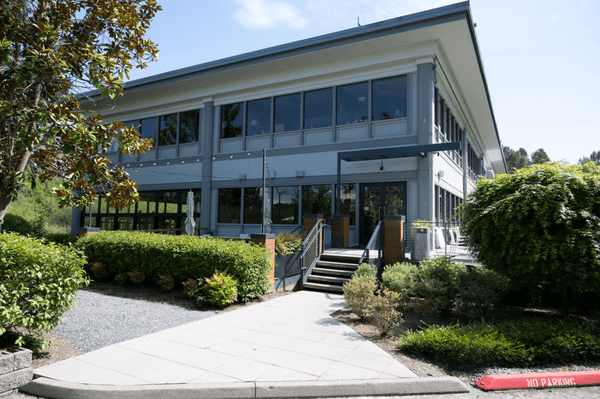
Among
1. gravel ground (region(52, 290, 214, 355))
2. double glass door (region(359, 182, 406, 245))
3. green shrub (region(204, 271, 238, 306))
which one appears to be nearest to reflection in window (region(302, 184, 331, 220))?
double glass door (region(359, 182, 406, 245))

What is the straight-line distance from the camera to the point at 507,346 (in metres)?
5.01

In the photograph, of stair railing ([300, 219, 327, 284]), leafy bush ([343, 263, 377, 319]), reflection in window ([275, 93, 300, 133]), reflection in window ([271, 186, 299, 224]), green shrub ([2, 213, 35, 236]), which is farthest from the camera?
green shrub ([2, 213, 35, 236])

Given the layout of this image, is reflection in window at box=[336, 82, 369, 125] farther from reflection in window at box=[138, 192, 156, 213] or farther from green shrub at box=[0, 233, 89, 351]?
green shrub at box=[0, 233, 89, 351]

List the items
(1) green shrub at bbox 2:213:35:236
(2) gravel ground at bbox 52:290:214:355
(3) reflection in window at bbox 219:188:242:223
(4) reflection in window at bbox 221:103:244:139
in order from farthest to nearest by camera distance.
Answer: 1. (1) green shrub at bbox 2:213:35:236
2. (4) reflection in window at bbox 221:103:244:139
3. (3) reflection in window at bbox 219:188:242:223
4. (2) gravel ground at bbox 52:290:214:355

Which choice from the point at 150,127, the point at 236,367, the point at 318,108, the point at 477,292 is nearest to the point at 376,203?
the point at 318,108

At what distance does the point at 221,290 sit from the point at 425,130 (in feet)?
30.8

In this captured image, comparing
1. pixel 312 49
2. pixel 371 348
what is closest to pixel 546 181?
pixel 371 348

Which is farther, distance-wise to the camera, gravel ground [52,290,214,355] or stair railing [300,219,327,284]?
stair railing [300,219,327,284]

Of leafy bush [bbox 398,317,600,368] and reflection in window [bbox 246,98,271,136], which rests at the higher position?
reflection in window [bbox 246,98,271,136]

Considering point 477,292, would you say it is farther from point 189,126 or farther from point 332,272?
point 189,126

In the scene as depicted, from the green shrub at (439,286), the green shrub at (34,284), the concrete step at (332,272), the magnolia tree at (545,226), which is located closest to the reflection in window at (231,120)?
the concrete step at (332,272)

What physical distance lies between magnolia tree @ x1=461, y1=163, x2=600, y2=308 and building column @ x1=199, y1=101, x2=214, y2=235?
13.6 meters

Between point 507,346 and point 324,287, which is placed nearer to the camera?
point 507,346

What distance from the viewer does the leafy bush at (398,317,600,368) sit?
16.2 feet
